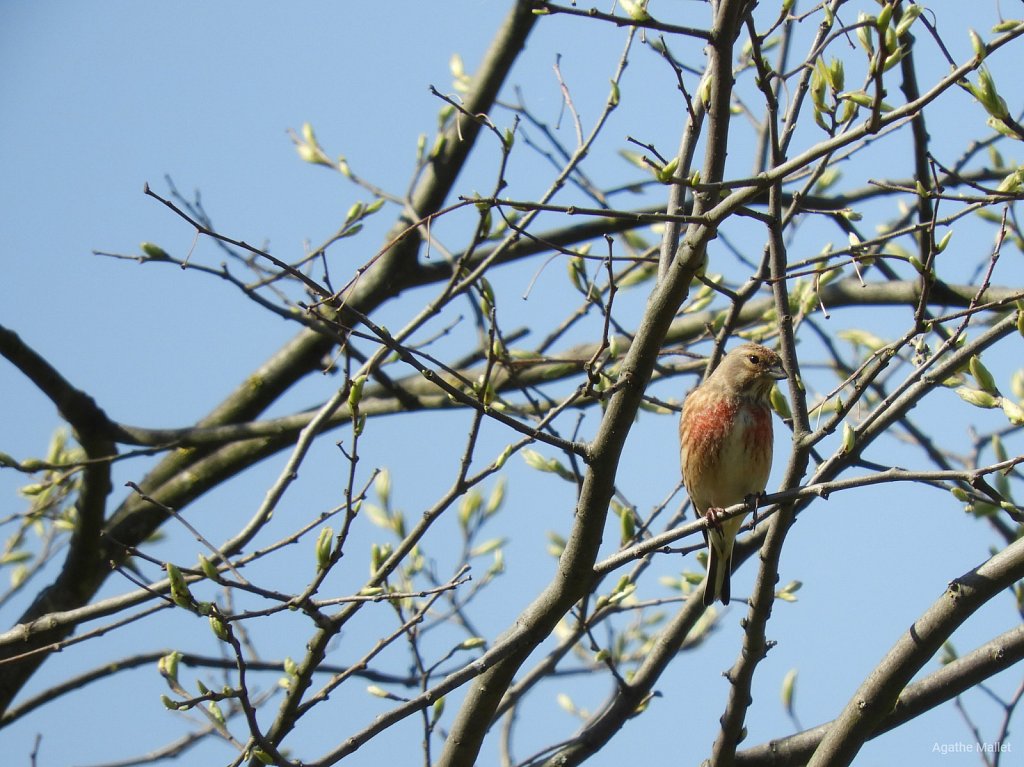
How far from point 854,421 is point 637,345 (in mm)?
2748

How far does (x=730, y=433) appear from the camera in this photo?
675cm

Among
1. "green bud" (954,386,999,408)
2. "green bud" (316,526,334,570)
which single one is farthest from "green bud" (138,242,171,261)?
"green bud" (954,386,999,408)

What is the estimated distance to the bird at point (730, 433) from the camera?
22.1ft

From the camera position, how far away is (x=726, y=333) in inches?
222

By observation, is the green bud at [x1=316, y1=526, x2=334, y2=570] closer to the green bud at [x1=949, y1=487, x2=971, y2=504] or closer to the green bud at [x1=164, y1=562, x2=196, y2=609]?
the green bud at [x1=164, y1=562, x2=196, y2=609]

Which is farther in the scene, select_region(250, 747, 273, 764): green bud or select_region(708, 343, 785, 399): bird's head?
select_region(708, 343, 785, 399): bird's head

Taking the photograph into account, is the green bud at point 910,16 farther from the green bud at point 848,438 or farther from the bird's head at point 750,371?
the bird's head at point 750,371

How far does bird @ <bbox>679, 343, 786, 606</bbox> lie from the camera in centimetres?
674

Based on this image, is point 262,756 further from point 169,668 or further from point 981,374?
point 981,374

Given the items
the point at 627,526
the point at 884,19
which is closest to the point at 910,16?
the point at 884,19

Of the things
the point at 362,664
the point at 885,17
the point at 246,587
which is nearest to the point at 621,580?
the point at 362,664

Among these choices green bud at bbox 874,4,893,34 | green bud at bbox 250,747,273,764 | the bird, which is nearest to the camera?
green bud at bbox 874,4,893,34

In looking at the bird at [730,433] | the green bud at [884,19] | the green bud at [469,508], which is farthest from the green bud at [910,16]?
the green bud at [469,508]

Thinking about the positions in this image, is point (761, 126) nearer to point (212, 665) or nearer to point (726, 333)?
point (726, 333)
